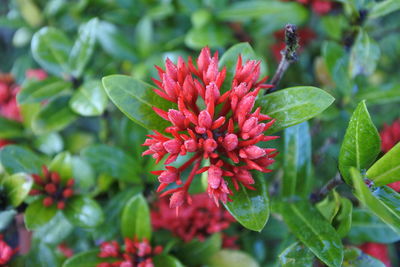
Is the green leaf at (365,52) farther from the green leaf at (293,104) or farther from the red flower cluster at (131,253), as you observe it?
the red flower cluster at (131,253)

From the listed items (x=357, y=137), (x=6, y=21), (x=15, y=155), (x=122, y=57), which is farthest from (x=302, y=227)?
(x=6, y=21)

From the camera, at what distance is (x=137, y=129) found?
55.9 inches

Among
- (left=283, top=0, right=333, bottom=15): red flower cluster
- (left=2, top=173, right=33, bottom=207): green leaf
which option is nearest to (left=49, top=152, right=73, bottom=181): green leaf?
(left=2, top=173, right=33, bottom=207): green leaf

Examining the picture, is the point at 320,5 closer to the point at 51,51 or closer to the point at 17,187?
the point at 51,51

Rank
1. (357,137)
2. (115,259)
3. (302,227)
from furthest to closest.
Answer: (115,259)
(302,227)
(357,137)

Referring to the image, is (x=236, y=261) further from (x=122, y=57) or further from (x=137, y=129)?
(x=122, y=57)

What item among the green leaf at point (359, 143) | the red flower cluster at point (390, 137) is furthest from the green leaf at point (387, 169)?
the red flower cluster at point (390, 137)

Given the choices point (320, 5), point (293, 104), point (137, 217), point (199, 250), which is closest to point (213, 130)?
point (293, 104)

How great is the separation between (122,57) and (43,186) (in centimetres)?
72

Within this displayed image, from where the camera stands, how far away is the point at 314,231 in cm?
101

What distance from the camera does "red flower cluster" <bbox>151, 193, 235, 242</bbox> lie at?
4.52 feet

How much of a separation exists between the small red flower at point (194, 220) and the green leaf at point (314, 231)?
0.30m

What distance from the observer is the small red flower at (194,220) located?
4.52 feet

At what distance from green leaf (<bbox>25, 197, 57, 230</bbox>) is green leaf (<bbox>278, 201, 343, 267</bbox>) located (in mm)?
762
